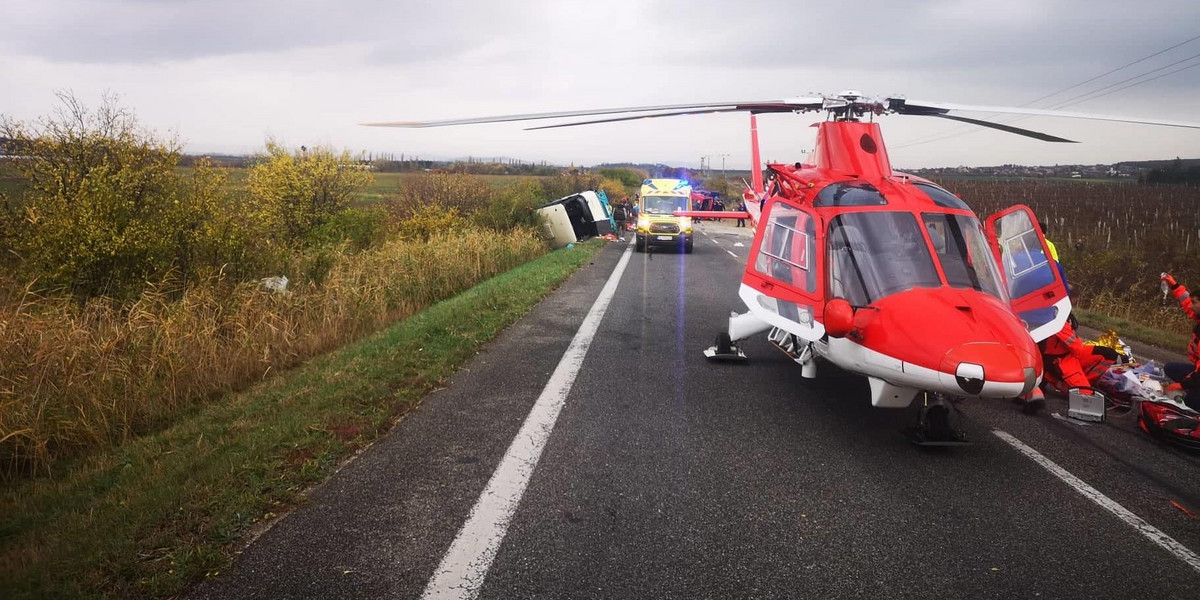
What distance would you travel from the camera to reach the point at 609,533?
137 inches

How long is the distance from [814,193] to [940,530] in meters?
3.36

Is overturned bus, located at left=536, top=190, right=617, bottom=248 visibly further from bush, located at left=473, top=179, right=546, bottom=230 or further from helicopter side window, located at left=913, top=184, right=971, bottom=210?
helicopter side window, located at left=913, top=184, right=971, bottom=210

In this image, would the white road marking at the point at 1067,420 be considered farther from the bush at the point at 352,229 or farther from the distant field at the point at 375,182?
the bush at the point at 352,229

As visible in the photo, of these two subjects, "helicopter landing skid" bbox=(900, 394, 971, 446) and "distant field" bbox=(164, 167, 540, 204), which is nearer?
"helicopter landing skid" bbox=(900, 394, 971, 446)

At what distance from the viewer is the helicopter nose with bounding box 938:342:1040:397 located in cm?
393

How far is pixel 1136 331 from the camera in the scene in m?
9.83

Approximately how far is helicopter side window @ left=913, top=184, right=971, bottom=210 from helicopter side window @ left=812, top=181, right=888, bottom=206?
0.44m

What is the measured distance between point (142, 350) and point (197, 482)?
4237 millimetres

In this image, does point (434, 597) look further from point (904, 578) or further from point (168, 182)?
point (168, 182)

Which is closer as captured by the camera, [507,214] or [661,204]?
[661,204]

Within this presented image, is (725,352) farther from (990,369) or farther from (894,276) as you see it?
(990,369)

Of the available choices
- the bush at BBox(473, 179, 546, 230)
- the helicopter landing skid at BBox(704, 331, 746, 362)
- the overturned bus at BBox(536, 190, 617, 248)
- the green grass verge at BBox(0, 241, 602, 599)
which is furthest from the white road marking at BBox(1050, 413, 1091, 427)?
the bush at BBox(473, 179, 546, 230)

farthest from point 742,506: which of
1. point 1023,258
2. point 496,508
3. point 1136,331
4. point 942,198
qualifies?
point 1136,331

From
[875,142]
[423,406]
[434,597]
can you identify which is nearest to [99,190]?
[423,406]
